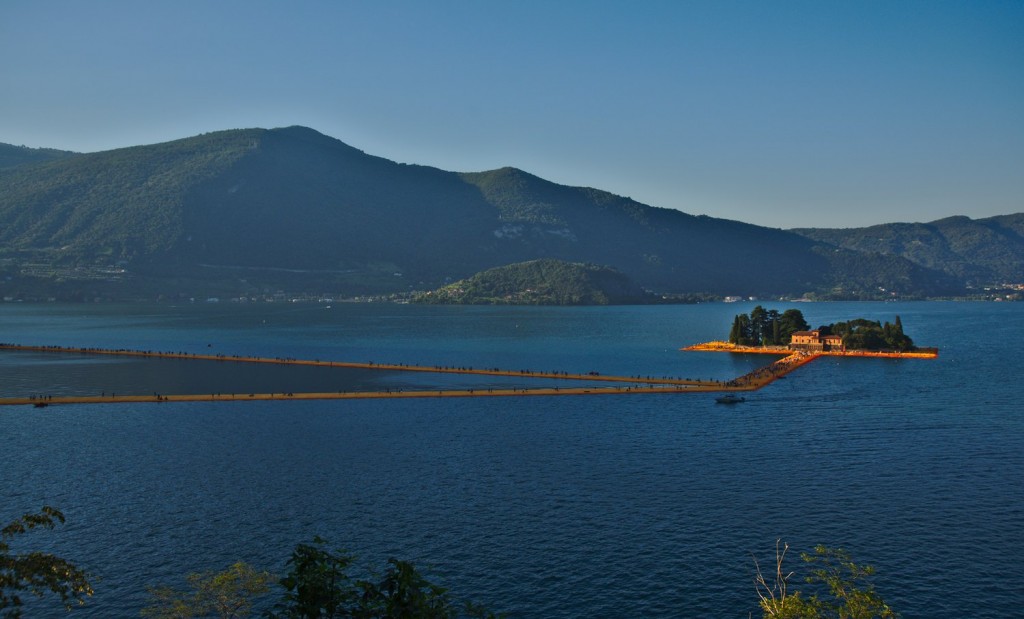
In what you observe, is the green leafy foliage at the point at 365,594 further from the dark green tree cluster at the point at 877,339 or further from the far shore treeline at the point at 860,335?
the far shore treeline at the point at 860,335

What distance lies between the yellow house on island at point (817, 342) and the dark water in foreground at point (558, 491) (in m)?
67.6

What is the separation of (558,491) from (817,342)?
140 meters

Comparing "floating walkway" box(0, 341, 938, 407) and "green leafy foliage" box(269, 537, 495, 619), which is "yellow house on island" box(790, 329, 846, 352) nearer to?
"floating walkway" box(0, 341, 938, 407)

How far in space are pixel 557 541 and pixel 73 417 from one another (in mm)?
75599

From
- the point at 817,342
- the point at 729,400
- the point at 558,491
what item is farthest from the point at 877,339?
the point at 558,491

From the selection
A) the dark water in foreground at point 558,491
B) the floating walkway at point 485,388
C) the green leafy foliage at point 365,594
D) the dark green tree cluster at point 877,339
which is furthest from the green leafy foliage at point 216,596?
the dark green tree cluster at point 877,339

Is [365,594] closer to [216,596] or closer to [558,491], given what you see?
[216,596]

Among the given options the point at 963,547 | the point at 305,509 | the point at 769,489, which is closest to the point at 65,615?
the point at 305,509

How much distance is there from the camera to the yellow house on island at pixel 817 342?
187750mm

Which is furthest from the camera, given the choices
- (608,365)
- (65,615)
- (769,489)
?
(608,365)

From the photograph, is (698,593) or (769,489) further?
(769,489)

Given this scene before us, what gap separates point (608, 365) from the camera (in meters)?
163

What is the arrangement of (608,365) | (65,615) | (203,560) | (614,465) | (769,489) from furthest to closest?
(608,365), (614,465), (769,489), (203,560), (65,615)

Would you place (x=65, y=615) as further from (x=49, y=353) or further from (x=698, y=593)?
(x=49, y=353)
